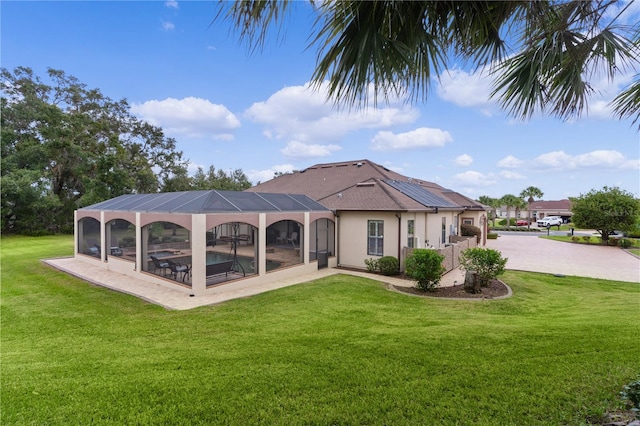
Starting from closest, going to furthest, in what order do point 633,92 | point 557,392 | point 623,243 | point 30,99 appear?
point 557,392, point 633,92, point 623,243, point 30,99

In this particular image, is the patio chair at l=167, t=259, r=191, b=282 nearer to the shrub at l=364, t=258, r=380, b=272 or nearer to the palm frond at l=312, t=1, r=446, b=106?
the shrub at l=364, t=258, r=380, b=272

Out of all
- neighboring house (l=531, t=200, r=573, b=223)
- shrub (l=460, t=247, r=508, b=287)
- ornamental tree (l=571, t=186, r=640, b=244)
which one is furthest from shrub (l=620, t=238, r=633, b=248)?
Answer: neighboring house (l=531, t=200, r=573, b=223)

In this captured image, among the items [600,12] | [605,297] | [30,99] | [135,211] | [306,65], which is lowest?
[605,297]

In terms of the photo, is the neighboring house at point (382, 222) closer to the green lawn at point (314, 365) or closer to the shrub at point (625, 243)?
the green lawn at point (314, 365)

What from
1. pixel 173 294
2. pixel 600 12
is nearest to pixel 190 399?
pixel 600 12

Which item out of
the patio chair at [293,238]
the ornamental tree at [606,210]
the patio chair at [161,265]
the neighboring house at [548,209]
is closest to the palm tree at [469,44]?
the patio chair at [161,265]

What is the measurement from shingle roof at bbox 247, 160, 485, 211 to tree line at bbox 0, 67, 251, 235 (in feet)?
53.5

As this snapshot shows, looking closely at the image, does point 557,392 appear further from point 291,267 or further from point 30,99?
point 30,99

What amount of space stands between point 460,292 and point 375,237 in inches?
191

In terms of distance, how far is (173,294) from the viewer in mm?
10117

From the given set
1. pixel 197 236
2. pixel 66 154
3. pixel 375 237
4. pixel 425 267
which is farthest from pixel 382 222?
pixel 66 154

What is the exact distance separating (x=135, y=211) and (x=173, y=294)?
481cm

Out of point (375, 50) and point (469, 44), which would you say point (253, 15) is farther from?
point (469, 44)

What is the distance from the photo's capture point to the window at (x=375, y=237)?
14.4 m
